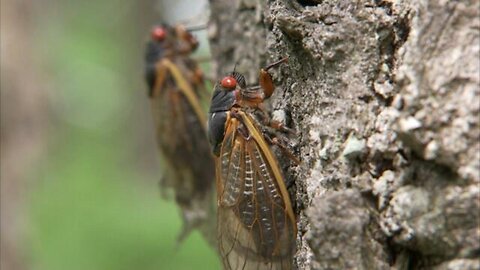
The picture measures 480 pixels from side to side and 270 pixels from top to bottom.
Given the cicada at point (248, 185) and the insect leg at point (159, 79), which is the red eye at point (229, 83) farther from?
the insect leg at point (159, 79)

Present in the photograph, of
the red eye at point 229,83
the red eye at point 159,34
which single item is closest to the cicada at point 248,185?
the red eye at point 229,83

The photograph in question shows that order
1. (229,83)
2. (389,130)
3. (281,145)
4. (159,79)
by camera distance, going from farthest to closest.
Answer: (159,79) → (229,83) → (281,145) → (389,130)

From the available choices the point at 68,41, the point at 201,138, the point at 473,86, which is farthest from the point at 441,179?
the point at 68,41

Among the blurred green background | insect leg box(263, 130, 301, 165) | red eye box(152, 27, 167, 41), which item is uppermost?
red eye box(152, 27, 167, 41)

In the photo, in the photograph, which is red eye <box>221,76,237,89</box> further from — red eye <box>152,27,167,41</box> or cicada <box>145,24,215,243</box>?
red eye <box>152,27,167,41</box>

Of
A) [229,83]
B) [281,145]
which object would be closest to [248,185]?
[281,145]

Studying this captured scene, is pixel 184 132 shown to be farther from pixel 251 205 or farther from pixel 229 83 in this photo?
pixel 251 205

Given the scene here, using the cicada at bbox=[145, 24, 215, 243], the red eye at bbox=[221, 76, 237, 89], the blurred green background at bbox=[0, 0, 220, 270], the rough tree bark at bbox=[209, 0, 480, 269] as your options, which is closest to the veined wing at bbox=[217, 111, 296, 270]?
the red eye at bbox=[221, 76, 237, 89]
